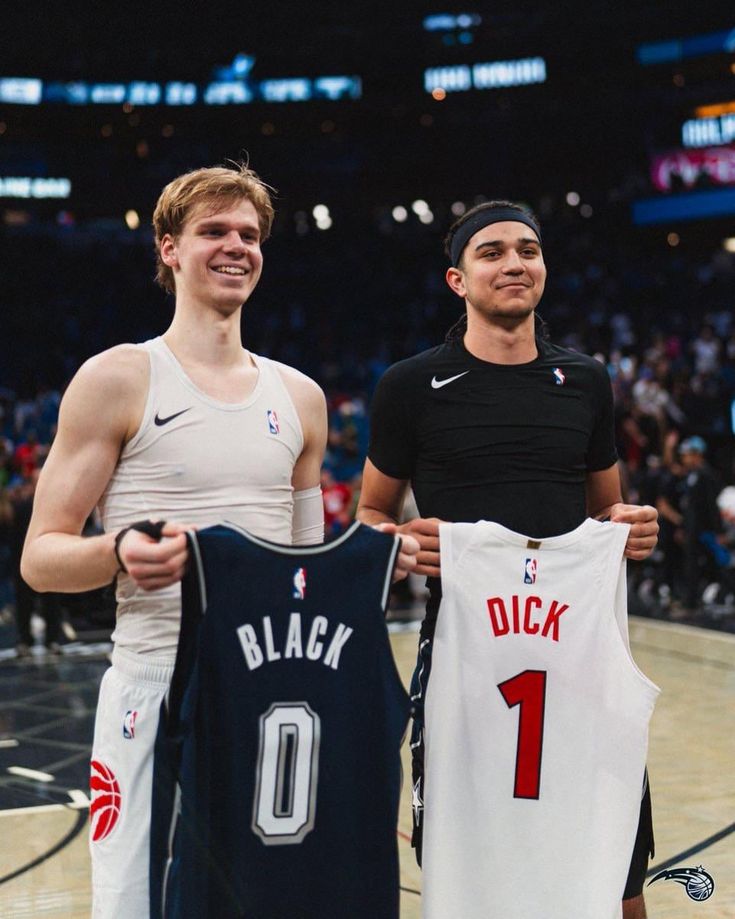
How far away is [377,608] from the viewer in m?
2.50

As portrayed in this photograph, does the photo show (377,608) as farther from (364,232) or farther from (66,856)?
(364,232)

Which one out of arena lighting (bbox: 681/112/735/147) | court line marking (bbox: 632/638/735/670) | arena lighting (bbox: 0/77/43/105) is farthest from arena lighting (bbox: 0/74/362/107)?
court line marking (bbox: 632/638/735/670)

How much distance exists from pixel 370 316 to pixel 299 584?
22871 mm

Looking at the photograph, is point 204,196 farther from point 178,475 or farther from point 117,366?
point 178,475

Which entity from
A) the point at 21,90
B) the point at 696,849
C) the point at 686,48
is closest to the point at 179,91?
the point at 21,90

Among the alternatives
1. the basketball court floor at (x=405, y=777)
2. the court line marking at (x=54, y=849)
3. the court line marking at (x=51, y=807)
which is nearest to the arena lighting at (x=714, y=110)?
the basketball court floor at (x=405, y=777)

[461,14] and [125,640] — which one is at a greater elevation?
[461,14]

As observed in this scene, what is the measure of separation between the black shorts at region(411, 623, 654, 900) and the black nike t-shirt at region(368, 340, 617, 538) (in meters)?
0.38

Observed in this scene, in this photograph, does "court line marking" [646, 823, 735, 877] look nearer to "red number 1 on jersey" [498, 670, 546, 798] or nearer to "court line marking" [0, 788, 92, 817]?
"red number 1 on jersey" [498, 670, 546, 798]

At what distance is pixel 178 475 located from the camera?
255cm

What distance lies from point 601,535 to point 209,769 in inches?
46.4

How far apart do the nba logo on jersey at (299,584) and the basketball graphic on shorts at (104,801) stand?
21.7 inches

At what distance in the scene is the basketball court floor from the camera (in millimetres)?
4461

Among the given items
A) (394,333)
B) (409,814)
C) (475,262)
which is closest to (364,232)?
(394,333)
